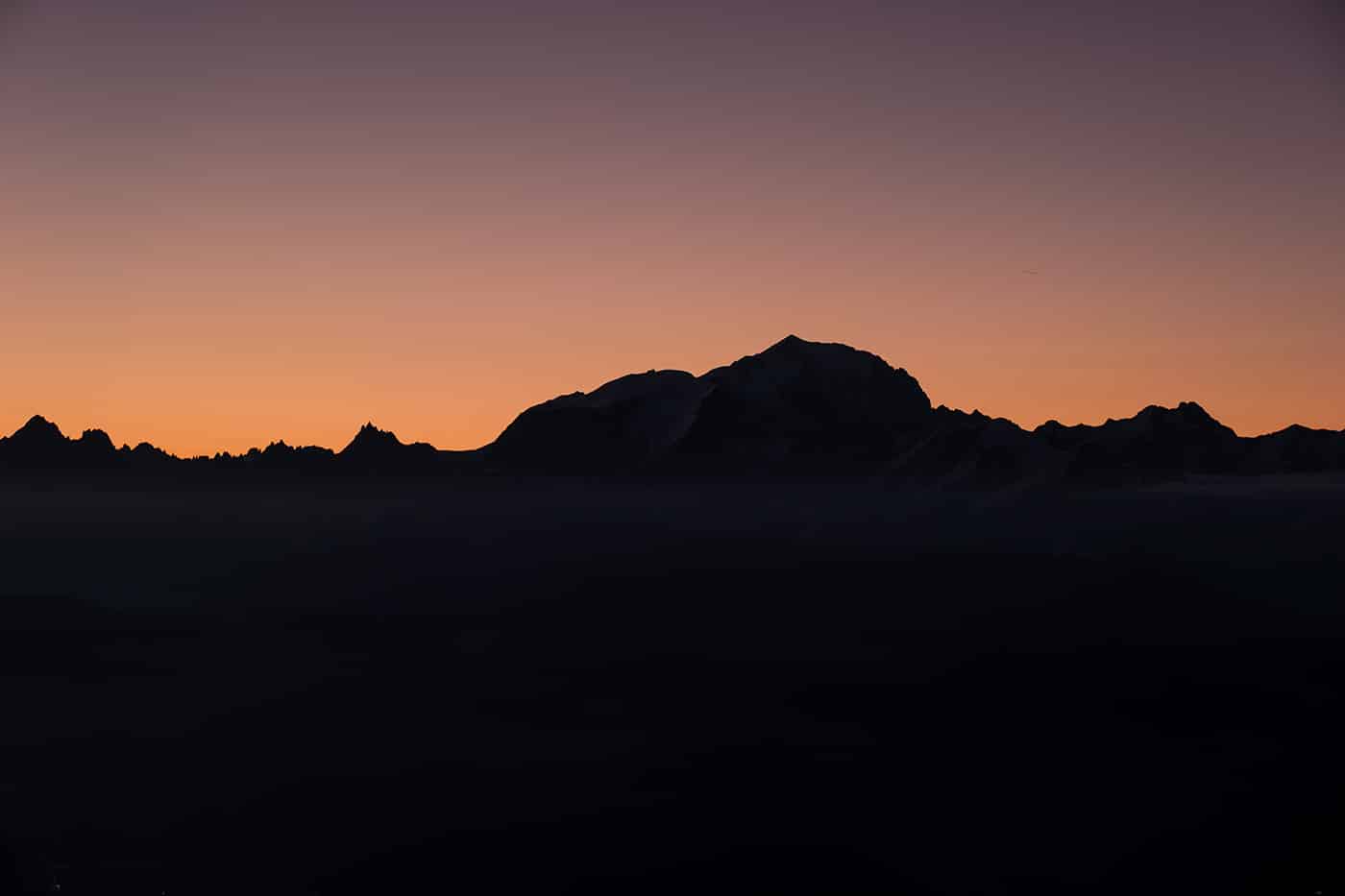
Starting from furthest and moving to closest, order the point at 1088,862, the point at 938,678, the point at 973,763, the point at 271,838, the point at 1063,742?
the point at 938,678
the point at 1063,742
the point at 973,763
the point at 271,838
the point at 1088,862

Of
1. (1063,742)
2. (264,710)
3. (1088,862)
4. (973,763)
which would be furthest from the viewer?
(264,710)

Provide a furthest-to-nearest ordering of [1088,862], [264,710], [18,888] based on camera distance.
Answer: [264,710] < [1088,862] < [18,888]

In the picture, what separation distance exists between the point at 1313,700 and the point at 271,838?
6055 inches

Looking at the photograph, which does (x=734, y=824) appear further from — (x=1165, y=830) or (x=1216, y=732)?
(x=1216, y=732)

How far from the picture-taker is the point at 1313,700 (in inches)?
6678

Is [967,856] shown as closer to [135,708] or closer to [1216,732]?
[1216,732]

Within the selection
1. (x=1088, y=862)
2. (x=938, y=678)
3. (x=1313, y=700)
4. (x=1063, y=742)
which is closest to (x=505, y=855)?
(x=1088, y=862)

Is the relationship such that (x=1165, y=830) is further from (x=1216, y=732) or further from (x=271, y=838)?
(x=271, y=838)

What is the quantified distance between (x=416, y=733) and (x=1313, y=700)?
13548 centimetres

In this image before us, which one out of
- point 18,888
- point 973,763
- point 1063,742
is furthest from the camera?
point 1063,742

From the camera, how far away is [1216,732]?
145 metres

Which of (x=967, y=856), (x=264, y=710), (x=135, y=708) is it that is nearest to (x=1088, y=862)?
(x=967, y=856)

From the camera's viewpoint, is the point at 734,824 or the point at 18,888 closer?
the point at 18,888

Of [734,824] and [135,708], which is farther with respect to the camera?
[135,708]
